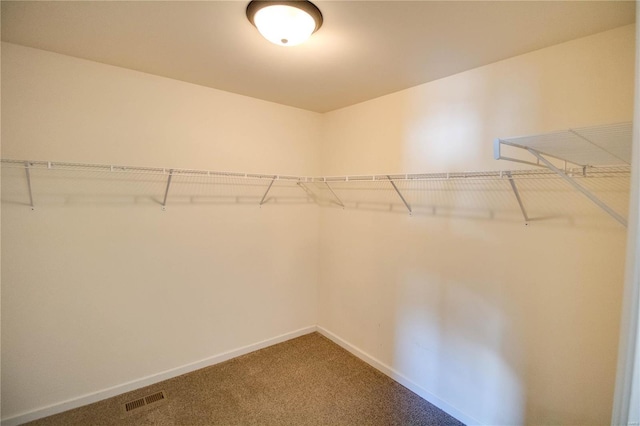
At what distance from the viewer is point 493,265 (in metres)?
1.88

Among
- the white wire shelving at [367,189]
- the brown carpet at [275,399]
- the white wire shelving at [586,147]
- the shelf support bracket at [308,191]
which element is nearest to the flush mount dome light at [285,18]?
the white wire shelving at [586,147]

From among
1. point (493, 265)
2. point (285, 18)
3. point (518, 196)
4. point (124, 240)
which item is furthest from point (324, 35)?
point (124, 240)

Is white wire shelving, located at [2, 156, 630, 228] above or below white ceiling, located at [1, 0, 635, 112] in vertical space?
below

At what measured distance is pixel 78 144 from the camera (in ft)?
6.58

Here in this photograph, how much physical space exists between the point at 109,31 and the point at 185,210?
1265 mm

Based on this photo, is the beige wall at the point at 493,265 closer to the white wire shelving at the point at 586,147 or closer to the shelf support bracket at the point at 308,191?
the white wire shelving at the point at 586,147

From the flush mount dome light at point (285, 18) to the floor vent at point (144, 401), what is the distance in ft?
8.22

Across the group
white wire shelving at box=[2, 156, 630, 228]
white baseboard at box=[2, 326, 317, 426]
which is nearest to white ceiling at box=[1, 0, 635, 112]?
white wire shelving at box=[2, 156, 630, 228]

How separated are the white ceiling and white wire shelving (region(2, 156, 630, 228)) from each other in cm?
70

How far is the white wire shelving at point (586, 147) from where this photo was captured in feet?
3.59

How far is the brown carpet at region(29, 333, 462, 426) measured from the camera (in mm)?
2010

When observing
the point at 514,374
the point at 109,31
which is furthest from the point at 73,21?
the point at 514,374

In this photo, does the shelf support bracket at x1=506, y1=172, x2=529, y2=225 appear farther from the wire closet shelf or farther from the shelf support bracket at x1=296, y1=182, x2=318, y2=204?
the shelf support bracket at x1=296, y1=182, x2=318, y2=204

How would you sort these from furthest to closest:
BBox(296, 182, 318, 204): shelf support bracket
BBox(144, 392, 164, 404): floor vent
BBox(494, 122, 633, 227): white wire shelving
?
BBox(296, 182, 318, 204): shelf support bracket < BBox(144, 392, 164, 404): floor vent < BBox(494, 122, 633, 227): white wire shelving
